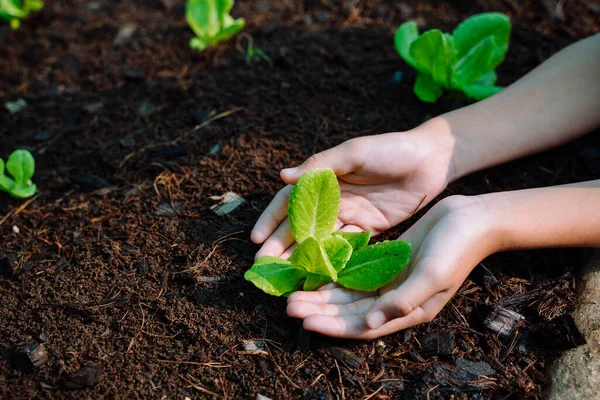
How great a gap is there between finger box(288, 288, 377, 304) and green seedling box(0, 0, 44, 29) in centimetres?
292

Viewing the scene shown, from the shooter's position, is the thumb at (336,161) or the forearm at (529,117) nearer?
the thumb at (336,161)

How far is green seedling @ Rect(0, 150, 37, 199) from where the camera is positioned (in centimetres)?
253

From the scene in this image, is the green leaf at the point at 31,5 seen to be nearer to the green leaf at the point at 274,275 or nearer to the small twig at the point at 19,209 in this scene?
the small twig at the point at 19,209

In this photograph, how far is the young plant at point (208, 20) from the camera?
3.15 metres

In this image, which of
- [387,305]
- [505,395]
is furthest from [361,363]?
[505,395]

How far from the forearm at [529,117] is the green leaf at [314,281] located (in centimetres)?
78

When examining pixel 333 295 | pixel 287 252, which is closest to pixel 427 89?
pixel 287 252

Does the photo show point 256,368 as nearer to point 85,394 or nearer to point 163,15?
point 85,394

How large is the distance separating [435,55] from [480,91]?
28 centimetres

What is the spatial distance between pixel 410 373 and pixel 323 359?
11.5 inches

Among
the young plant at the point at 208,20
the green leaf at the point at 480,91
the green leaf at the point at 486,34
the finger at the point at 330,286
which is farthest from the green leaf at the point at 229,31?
the finger at the point at 330,286

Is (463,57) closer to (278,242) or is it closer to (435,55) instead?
(435,55)

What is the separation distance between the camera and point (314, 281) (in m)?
1.96

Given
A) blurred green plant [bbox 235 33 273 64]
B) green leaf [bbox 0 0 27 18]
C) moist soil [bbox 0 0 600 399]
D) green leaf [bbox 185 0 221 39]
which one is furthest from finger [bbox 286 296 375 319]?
green leaf [bbox 0 0 27 18]
